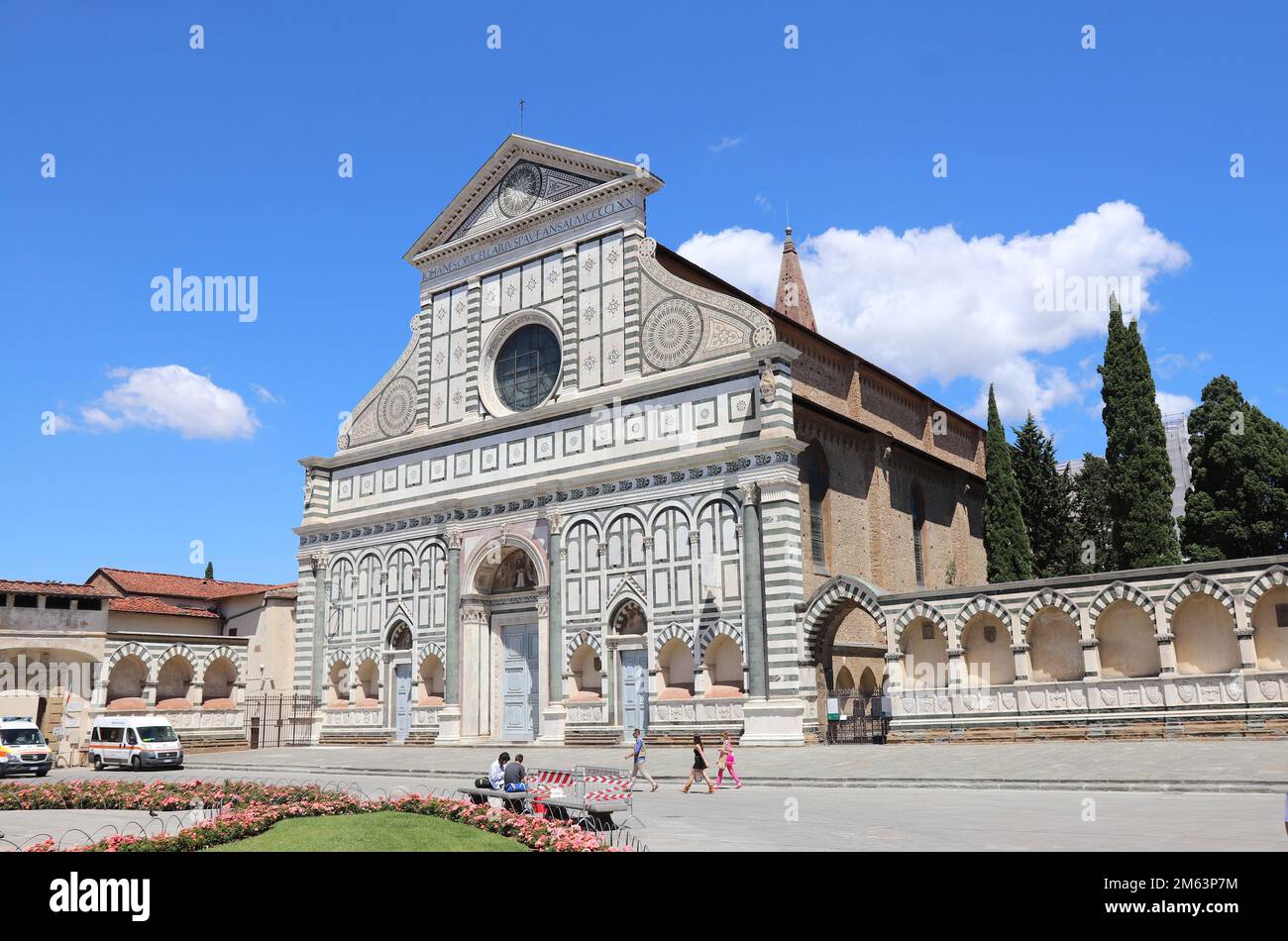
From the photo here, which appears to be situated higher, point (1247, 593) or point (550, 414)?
point (550, 414)

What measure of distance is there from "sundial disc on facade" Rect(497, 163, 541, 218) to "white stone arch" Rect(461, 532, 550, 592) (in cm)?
1169

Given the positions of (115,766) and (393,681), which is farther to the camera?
(393,681)

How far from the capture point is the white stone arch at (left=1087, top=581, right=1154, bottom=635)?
81.0 feet

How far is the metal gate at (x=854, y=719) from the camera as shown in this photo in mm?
28891

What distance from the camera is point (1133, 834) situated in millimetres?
11766

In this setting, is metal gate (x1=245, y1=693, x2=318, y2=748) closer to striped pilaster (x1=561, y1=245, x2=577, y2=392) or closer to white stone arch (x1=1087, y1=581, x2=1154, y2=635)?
striped pilaster (x1=561, y1=245, x2=577, y2=392)

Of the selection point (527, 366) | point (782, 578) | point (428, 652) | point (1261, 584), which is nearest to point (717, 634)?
point (782, 578)

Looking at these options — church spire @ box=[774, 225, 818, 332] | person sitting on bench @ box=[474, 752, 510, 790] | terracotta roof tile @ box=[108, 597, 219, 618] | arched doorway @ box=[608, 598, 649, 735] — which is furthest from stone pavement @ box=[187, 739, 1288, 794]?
church spire @ box=[774, 225, 818, 332]

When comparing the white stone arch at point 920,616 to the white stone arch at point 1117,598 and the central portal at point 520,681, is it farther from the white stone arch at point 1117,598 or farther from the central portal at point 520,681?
the central portal at point 520,681

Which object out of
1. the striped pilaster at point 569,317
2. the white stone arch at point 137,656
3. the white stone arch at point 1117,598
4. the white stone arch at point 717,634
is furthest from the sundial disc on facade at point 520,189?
the white stone arch at point 1117,598

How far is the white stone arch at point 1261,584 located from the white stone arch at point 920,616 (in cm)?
680

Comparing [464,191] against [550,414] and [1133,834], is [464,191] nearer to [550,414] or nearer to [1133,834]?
[550,414]
